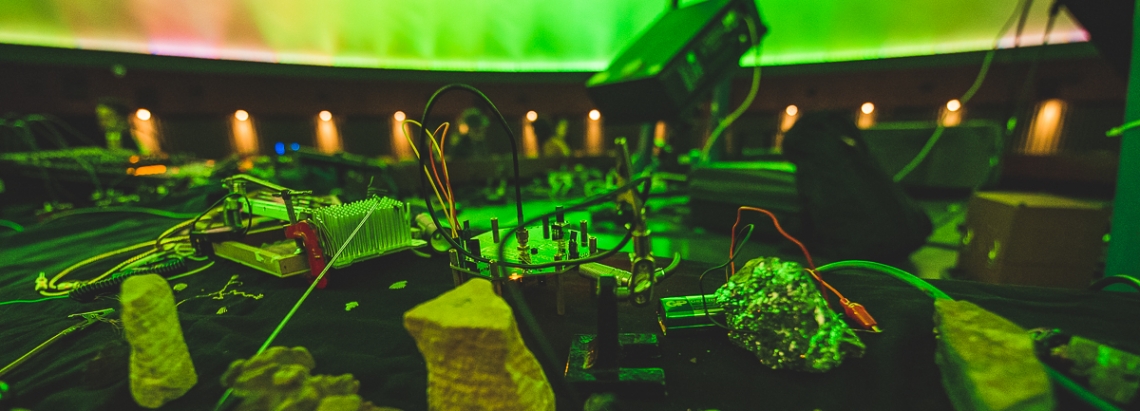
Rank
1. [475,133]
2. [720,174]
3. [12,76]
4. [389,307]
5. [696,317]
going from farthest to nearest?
[12,76] → [475,133] → [720,174] → [389,307] → [696,317]

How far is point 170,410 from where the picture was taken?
0.51 metres

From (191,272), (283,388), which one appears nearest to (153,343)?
(283,388)

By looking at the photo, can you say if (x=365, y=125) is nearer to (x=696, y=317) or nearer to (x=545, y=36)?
(x=545, y=36)

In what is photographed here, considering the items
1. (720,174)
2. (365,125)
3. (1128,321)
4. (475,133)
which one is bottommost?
(1128,321)

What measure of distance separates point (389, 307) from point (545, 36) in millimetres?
4742

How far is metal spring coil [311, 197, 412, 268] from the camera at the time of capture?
84 centimetres

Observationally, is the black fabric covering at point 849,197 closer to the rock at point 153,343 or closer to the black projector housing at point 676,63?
the black projector housing at point 676,63

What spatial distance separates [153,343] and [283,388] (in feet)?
0.67

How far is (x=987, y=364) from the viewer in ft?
1.39

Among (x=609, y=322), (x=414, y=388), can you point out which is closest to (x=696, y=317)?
(x=609, y=322)

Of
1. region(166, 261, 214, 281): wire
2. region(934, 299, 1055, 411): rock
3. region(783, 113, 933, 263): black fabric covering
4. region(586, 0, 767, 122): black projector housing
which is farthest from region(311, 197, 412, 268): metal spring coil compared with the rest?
region(783, 113, 933, 263): black fabric covering

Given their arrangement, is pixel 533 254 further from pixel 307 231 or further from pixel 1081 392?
pixel 1081 392

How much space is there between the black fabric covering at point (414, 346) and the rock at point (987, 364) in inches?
2.7

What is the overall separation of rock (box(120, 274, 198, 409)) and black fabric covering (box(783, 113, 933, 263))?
1803mm
